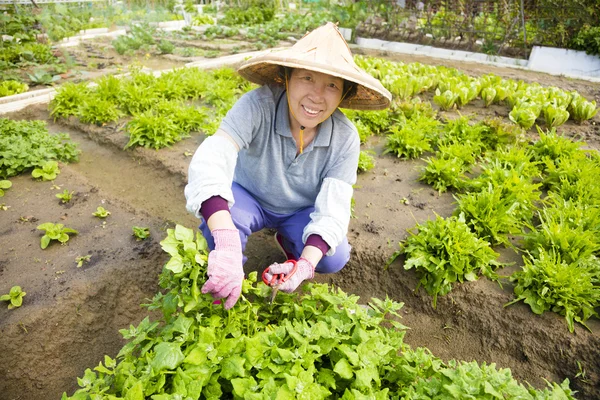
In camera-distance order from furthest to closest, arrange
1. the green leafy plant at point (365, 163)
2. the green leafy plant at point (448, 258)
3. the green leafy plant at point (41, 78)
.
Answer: the green leafy plant at point (41, 78) < the green leafy plant at point (365, 163) < the green leafy plant at point (448, 258)

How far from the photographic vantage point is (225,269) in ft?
5.18

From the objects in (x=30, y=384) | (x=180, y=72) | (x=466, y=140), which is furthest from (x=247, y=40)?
(x=30, y=384)

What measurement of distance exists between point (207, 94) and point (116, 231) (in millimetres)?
2756

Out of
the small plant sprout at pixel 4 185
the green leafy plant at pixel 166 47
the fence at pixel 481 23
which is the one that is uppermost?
the fence at pixel 481 23

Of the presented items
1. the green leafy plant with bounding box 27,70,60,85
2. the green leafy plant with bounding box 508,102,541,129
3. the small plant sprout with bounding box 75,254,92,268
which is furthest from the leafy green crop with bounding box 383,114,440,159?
the green leafy plant with bounding box 27,70,60,85

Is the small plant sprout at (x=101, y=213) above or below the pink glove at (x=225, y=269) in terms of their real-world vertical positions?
below

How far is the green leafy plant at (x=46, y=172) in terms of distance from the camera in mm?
3518

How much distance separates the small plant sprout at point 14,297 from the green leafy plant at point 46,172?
5.01 feet

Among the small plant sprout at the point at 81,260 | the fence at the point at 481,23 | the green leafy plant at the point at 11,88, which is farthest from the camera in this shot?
the fence at the point at 481,23

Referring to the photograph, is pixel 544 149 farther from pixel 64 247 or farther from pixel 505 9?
pixel 505 9

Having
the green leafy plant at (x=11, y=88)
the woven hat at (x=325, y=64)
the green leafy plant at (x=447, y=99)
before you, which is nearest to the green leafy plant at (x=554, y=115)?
the green leafy plant at (x=447, y=99)

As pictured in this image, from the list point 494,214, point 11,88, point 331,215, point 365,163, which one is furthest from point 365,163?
point 11,88

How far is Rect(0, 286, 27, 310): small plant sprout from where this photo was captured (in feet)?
7.51

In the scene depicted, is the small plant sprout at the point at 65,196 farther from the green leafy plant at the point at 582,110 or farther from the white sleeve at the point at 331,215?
the green leafy plant at the point at 582,110
